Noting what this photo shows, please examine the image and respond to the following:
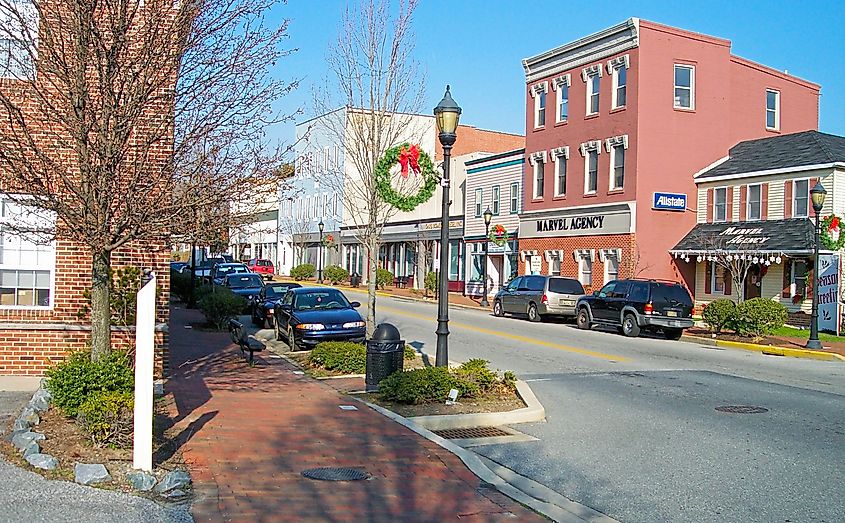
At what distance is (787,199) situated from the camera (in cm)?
3031

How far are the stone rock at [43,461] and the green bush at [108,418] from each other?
58cm

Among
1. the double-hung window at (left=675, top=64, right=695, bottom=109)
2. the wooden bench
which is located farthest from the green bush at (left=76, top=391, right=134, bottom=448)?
the double-hung window at (left=675, top=64, right=695, bottom=109)

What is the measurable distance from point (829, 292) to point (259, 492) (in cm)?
2346

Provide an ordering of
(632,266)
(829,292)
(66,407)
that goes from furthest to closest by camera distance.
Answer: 1. (632,266)
2. (829,292)
3. (66,407)

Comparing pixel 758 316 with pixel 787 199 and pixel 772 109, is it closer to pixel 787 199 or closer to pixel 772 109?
pixel 787 199

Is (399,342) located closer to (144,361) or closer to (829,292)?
(144,361)

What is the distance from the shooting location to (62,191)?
30.9 ft

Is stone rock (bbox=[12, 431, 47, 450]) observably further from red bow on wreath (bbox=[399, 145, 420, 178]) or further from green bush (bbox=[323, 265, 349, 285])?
green bush (bbox=[323, 265, 349, 285])

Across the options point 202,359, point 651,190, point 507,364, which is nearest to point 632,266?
point 651,190

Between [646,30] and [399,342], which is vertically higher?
[646,30]

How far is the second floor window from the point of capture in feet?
109

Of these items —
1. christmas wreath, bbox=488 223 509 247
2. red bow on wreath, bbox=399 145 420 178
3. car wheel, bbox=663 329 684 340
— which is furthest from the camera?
christmas wreath, bbox=488 223 509 247

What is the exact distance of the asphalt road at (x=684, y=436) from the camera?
7719 millimetres

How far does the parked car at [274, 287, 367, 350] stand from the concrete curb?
7.77 metres
